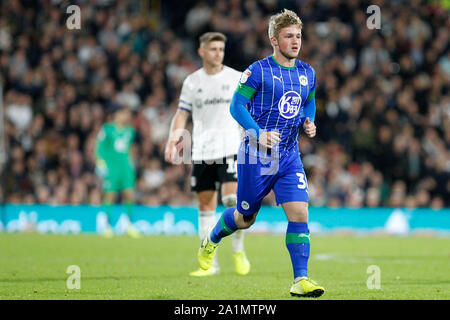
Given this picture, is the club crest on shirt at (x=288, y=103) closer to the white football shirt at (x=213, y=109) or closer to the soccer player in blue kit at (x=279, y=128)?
the soccer player in blue kit at (x=279, y=128)

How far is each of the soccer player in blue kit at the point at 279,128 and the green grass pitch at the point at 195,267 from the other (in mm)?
685

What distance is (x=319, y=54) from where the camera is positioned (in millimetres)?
20328

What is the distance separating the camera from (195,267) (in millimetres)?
9906

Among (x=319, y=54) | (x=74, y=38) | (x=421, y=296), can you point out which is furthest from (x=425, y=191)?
(x=421, y=296)

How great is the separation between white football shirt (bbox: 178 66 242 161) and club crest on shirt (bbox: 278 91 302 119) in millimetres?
2359

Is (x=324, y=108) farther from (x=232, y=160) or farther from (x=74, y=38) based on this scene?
(x=232, y=160)

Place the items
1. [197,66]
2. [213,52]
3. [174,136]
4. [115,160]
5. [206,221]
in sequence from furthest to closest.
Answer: [197,66], [115,160], [206,221], [213,52], [174,136]

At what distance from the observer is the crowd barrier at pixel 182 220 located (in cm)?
1719

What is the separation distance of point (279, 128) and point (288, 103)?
0.23 m

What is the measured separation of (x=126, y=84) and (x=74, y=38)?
207 cm

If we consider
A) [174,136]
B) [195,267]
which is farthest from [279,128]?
[195,267]

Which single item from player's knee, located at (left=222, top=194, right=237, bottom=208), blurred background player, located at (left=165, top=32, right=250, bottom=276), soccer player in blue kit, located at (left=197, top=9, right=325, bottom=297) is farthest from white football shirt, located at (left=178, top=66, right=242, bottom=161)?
soccer player in blue kit, located at (left=197, top=9, right=325, bottom=297)

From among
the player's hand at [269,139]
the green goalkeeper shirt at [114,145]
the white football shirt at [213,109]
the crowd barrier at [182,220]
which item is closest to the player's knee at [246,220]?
the player's hand at [269,139]

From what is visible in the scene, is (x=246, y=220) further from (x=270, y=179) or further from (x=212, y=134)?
(x=212, y=134)
